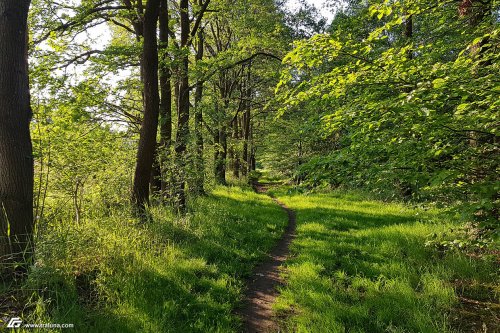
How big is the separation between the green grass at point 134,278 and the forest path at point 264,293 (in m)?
0.20

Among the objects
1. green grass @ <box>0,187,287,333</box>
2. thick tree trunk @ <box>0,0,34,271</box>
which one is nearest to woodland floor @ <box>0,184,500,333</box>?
green grass @ <box>0,187,287,333</box>

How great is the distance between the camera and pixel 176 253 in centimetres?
602

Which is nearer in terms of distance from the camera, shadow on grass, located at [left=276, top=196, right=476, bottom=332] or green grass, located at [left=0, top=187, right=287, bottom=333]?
green grass, located at [left=0, top=187, right=287, bottom=333]

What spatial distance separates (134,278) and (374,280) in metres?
4.23

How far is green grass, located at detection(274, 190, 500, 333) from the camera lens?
3.96 m

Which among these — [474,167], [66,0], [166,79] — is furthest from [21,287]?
[66,0]

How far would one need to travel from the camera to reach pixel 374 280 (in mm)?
5164

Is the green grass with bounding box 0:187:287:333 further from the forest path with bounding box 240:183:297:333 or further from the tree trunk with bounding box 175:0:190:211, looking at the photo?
the tree trunk with bounding box 175:0:190:211

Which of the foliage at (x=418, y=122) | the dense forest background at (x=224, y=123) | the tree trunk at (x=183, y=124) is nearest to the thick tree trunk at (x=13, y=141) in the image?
the dense forest background at (x=224, y=123)

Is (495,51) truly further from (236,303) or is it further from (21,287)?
(21,287)

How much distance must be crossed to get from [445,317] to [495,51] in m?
4.00

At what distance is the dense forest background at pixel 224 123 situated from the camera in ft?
11.3

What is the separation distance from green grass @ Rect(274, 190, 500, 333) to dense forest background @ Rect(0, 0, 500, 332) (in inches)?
23.0
